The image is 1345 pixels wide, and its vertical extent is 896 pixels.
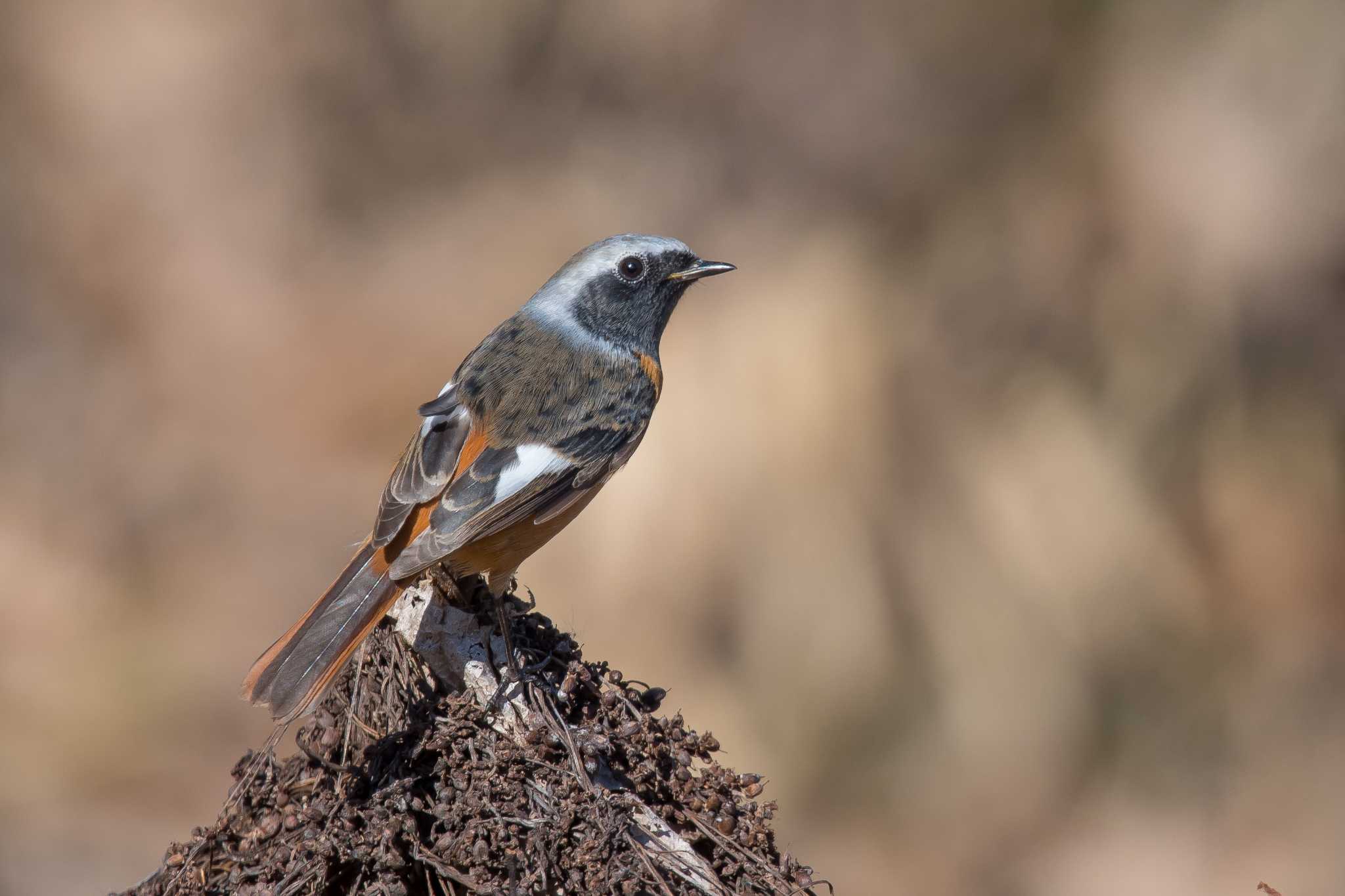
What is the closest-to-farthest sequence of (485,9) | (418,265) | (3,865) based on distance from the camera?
1. (3,865)
2. (485,9)
3. (418,265)

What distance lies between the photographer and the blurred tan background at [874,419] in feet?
19.6

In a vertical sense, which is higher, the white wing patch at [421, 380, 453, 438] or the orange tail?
the white wing patch at [421, 380, 453, 438]

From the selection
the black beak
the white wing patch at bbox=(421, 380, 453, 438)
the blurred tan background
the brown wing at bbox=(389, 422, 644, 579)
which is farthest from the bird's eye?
the blurred tan background

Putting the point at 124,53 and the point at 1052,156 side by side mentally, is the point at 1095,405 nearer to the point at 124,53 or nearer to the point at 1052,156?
the point at 1052,156

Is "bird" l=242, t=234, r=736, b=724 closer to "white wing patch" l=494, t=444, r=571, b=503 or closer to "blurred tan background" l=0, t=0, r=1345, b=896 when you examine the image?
"white wing patch" l=494, t=444, r=571, b=503

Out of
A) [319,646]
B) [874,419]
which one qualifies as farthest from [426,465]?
[874,419]

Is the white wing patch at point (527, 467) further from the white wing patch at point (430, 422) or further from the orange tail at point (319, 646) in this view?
the orange tail at point (319, 646)

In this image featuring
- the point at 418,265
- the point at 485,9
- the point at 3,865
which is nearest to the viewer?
the point at 3,865

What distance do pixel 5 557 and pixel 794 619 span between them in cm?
→ 474

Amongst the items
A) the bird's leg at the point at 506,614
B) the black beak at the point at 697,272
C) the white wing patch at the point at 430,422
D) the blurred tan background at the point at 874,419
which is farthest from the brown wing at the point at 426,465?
the blurred tan background at the point at 874,419

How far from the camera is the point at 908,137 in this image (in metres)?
6.21

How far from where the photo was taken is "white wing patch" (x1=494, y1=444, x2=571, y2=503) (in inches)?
123

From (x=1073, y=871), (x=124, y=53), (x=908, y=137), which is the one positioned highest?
(x=908, y=137)

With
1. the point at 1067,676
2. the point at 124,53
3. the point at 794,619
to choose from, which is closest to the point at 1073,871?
the point at 1067,676
